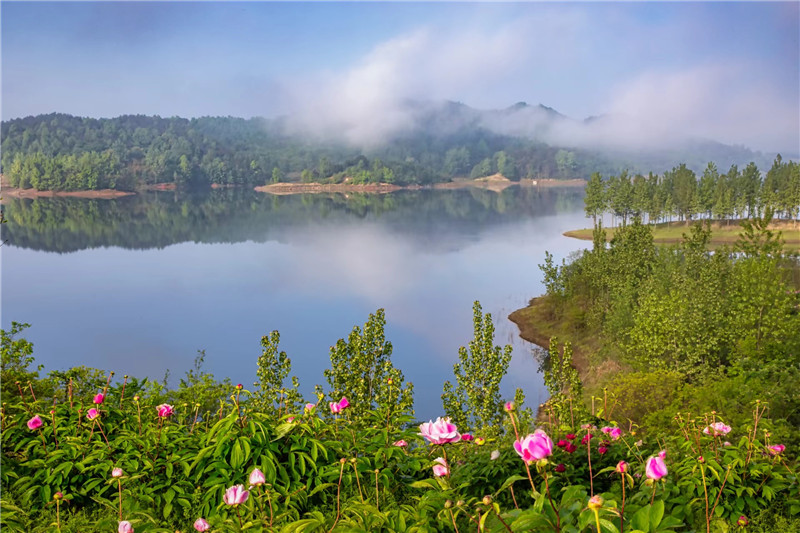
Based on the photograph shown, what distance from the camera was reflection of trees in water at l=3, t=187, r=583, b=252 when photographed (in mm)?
67000

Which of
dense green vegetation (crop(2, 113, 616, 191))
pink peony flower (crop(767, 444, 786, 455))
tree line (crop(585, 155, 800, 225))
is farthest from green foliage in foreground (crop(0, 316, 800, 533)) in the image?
dense green vegetation (crop(2, 113, 616, 191))

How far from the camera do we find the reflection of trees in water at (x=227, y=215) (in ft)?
220

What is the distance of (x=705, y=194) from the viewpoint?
201 feet

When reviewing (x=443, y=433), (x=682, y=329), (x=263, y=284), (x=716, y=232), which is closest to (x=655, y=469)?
(x=443, y=433)

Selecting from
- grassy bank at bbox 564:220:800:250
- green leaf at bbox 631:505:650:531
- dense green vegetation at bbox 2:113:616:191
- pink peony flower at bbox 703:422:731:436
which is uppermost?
dense green vegetation at bbox 2:113:616:191

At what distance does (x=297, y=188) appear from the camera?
146 metres

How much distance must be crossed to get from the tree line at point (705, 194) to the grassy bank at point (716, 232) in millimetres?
1092

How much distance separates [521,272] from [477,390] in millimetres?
34289

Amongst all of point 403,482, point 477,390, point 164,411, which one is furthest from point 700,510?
point 477,390

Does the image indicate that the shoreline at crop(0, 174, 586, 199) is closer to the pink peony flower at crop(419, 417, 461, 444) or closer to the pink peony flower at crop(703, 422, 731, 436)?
the pink peony flower at crop(419, 417, 461, 444)

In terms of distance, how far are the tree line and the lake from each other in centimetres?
835

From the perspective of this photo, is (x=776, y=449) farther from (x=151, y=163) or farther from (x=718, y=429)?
(x=151, y=163)

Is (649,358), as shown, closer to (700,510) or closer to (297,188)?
(700,510)

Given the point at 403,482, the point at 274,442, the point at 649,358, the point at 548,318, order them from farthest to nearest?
the point at 548,318, the point at 649,358, the point at 403,482, the point at 274,442
